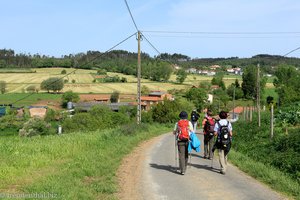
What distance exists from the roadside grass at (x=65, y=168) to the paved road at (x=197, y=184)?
0.88m

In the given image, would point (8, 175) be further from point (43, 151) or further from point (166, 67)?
point (166, 67)

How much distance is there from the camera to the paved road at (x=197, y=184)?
7.86 metres

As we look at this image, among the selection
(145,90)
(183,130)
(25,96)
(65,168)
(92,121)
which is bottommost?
(92,121)

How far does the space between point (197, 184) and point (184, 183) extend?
306mm

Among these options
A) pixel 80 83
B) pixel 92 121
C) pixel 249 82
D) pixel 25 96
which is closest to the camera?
pixel 92 121

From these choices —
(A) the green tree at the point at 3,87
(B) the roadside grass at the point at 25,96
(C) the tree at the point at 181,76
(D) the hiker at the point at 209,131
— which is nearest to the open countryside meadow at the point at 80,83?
(A) the green tree at the point at 3,87

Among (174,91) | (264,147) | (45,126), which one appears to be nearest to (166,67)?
(174,91)

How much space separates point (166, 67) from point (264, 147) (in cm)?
8334

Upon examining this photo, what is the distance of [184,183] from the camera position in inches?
354

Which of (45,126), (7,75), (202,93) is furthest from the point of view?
(7,75)

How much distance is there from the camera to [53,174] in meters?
9.20

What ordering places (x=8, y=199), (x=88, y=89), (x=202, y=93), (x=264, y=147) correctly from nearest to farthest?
(x=8, y=199) → (x=264, y=147) → (x=202, y=93) → (x=88, y=89)

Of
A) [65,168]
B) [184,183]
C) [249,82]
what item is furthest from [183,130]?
[249,82]

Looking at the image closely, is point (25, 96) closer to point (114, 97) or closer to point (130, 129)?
point (114, 97)
